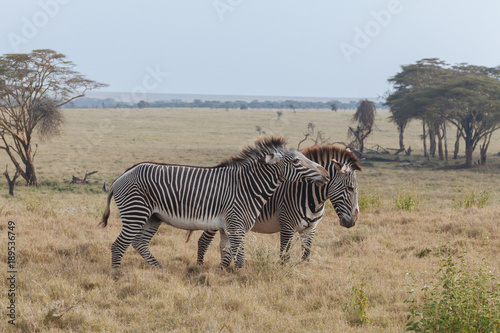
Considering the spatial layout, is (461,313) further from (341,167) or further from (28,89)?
(28,89)

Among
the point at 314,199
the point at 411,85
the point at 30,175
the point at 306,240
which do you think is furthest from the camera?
the point at 411,85

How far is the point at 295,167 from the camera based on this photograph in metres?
6.23

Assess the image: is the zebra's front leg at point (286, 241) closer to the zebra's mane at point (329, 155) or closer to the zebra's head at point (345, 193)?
the zebra's head at point (345, 193)

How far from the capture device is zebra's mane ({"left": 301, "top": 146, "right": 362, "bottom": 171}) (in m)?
6.73

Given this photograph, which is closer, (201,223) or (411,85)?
(201,223)

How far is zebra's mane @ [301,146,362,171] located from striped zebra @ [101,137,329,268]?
0.59m

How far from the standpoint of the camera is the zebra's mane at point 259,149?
6.47 meters

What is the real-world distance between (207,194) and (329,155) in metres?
1.88

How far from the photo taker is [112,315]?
4871 mm

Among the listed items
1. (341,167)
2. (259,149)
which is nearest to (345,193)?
(341,167)

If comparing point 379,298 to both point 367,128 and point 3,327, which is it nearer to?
point 3,327

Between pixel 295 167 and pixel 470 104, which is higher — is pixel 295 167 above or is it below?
below

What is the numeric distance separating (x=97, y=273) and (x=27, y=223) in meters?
3.69

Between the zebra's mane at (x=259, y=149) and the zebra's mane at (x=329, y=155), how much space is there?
1.87 ft
